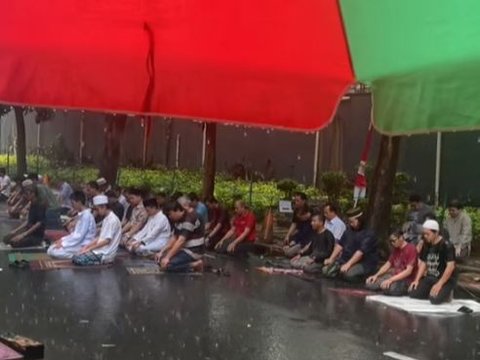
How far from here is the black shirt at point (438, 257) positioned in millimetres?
10180

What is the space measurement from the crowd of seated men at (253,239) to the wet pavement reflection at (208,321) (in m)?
0.69

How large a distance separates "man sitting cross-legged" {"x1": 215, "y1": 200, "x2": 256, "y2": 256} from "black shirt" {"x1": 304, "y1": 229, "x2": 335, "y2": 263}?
2073 millimetres

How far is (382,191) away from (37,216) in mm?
6634

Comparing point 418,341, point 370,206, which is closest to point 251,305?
point 418,341

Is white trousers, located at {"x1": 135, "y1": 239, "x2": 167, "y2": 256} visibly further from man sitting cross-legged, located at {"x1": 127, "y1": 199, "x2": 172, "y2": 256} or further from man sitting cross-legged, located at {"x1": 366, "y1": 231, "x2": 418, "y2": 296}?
man sitting cross-legged, located at {"x1": 366, "y1": 231, "x2": 418, "y2": 296}

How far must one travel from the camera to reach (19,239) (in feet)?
46.7

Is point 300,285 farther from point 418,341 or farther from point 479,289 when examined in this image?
point 418,341

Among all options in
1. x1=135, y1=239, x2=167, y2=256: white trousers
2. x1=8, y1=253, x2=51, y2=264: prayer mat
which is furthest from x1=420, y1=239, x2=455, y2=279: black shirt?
x1=8, y1=253, x2=51, y2=264: prayer mat

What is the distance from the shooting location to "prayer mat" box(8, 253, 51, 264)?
12.6 metres

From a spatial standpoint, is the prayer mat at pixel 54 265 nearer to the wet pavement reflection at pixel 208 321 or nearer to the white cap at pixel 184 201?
the wet pavement reflection at pixel 208 321

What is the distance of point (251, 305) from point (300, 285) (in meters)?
2.22

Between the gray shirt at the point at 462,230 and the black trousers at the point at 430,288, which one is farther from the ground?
the gray shirt at the point at 462,230

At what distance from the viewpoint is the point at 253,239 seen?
1547 cm

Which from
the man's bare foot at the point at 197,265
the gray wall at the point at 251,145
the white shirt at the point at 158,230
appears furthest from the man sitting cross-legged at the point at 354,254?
the white shirt at the point at 158,230
